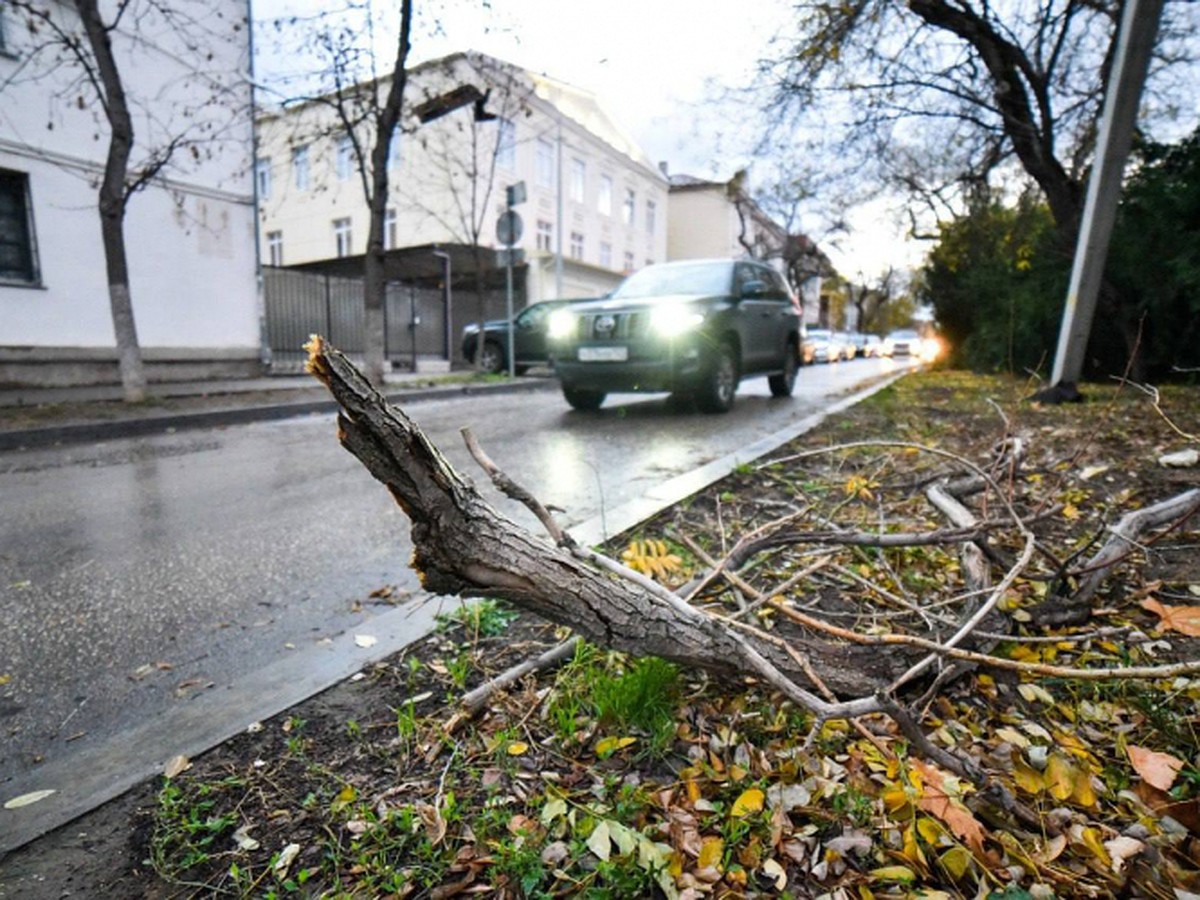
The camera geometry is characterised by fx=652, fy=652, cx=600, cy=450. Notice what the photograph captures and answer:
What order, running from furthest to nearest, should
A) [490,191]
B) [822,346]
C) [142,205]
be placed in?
[822,346] → [490,191] → [142,205]

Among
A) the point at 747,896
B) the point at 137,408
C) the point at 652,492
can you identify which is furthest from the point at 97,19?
the point at 747,896

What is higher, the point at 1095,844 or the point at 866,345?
the point at 866,345

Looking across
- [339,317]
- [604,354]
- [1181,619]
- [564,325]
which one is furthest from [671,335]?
[339,317]

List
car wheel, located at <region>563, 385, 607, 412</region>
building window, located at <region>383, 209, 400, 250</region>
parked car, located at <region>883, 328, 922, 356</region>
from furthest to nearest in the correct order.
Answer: parked car, located at <region>883, 328, 922, 356</region>, building window, located at <region>383, 209, 400, 250</region>, car wheel, located at <region>563, 385, 607, 412</region>

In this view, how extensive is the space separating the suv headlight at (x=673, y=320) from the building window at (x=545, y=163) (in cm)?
2524

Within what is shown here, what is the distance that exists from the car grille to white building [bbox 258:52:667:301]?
46.7 feet

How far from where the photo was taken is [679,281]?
8.34 metres

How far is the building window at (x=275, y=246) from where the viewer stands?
31.2 meters

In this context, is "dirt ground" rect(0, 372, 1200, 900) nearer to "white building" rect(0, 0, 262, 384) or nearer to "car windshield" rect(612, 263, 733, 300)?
"car windshield" rect(612, 263, 733, 300)

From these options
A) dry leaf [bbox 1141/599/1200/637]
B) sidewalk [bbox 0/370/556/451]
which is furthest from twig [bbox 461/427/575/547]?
sidewalk [bbox 0/370/556/451]

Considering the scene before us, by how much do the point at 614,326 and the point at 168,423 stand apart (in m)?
5.27

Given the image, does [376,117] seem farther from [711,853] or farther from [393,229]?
[393,229]

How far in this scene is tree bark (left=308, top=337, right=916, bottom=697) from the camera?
112 cm

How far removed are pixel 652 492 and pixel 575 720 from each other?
2.34 metres
